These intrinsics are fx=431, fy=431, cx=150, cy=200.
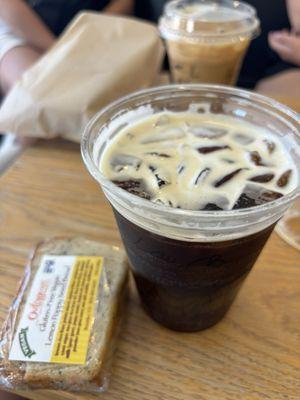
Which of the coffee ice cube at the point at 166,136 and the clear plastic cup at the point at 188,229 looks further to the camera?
the coffee ice cube at the point at 166,136

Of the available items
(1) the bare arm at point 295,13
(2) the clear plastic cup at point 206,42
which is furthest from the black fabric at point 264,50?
(2) the clear plastic cup at point 206,42

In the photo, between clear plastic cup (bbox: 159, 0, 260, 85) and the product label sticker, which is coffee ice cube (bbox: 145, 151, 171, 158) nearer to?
the product label sticker

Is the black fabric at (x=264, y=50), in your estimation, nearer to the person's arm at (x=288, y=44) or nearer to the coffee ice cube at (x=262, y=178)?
the person's arm at (x=288, y=44)

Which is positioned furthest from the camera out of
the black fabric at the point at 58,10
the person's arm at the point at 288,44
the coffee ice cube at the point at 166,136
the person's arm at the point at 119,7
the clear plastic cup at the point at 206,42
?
the person's arm at the point at 119,7

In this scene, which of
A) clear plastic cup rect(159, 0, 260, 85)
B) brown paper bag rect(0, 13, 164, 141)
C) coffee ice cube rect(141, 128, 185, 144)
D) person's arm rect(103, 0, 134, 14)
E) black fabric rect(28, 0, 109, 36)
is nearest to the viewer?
coffee ice cube rect(141, 128, 185, 144)

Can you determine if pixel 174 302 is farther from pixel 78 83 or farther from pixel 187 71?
pixel 187 71

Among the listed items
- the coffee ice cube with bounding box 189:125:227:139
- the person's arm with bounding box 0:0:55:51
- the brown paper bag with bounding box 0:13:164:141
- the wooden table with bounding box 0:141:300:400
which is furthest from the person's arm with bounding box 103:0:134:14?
the coffee ice cube with bounding box 189:125:227:139
